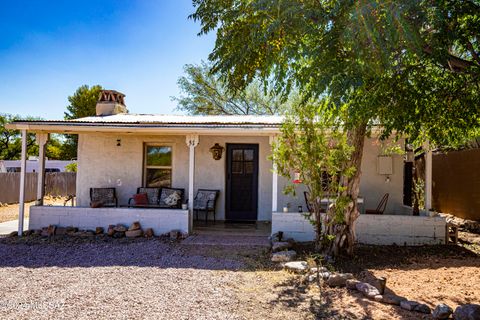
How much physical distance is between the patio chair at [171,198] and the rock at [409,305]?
6178mm

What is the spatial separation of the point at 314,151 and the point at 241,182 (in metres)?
4.50

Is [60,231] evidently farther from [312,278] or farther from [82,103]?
[82,103]

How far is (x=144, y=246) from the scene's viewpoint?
7.05 m

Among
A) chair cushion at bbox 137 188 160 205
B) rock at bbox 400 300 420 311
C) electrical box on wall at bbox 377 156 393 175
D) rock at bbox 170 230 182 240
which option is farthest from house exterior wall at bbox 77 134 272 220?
rock at bbox 400 300 420 311

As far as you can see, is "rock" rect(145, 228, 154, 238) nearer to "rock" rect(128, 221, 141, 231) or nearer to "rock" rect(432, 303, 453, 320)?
"rock" rect(128, 221, 141, 231)

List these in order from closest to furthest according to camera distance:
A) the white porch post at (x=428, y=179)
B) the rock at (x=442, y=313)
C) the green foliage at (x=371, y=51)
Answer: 1. the rock at (x=442, y=313)
2. the green foliage at (x=371, y=51)
3. the white porch post at (x=428, y=179)

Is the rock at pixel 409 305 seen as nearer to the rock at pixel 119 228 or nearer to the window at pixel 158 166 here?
the rock at pixel 119 228

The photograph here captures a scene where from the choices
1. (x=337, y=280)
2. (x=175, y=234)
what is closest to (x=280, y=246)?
(x=337, y=280)

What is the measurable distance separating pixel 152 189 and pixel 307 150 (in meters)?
5.37

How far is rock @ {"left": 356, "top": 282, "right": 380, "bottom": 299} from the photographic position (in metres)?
4.23

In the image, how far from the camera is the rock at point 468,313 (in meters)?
3.45

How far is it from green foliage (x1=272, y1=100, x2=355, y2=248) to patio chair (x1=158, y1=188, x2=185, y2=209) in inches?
161

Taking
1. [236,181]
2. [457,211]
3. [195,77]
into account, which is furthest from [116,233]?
[195,77]

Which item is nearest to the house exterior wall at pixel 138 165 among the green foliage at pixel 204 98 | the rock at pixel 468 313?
the rock at pixel 468 313
